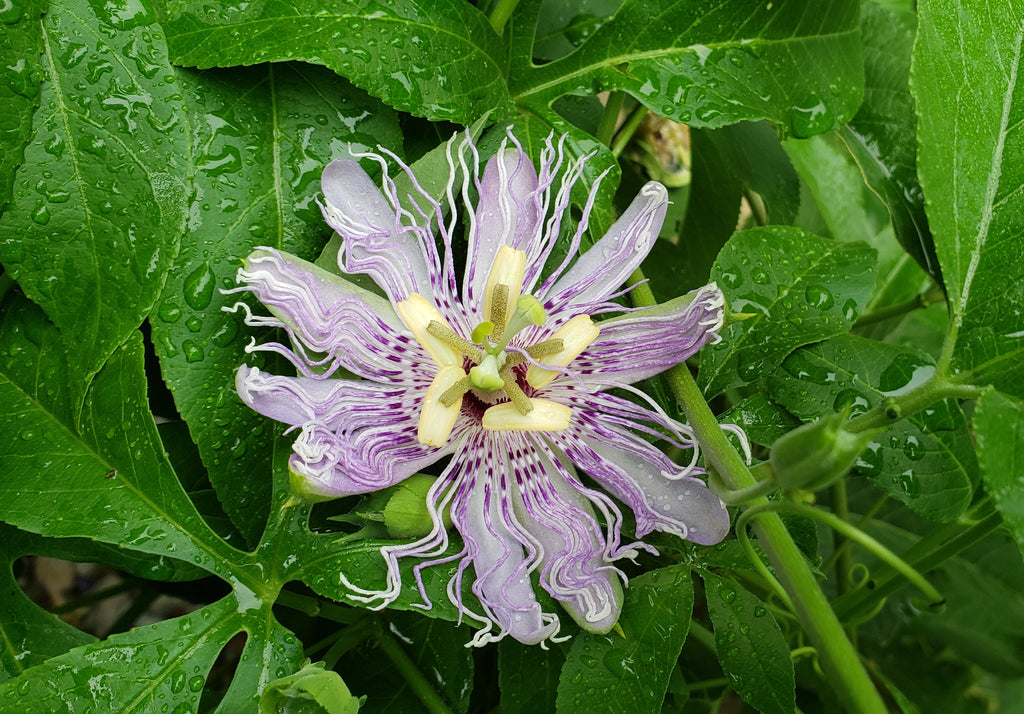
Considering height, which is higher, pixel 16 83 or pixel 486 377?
pixel 16 83

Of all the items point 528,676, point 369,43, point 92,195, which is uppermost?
point 369,43

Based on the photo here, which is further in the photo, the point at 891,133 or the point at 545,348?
the point at 891,133

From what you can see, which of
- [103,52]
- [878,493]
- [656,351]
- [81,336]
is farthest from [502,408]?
[878,493]

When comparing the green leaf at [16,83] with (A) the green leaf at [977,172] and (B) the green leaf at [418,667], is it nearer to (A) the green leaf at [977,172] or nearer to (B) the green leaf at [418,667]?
(B) the green leaf at [418,667]

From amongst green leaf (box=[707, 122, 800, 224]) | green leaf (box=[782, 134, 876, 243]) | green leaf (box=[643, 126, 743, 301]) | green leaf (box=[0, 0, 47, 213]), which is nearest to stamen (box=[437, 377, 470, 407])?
green leaf (box=[0, 0, 47, 213])

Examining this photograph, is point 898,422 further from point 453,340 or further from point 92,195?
point 92,195

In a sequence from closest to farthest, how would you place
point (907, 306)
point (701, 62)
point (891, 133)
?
point (701, 62) < point (891, 133) < point (907, 306)

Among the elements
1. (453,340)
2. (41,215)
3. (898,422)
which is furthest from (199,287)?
(898,422)
